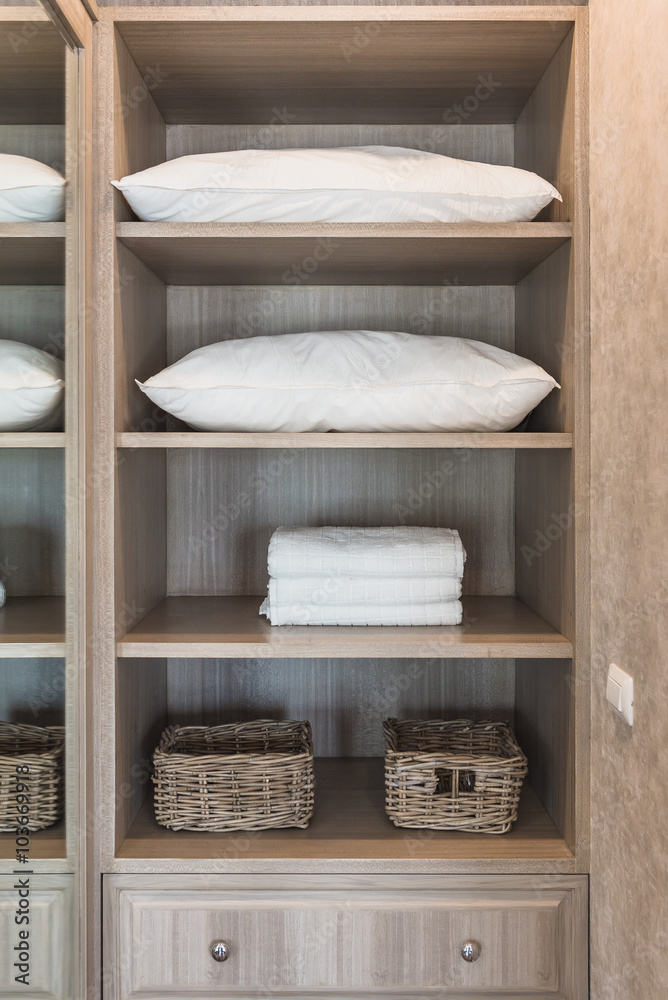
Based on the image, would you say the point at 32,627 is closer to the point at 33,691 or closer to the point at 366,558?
the point at 33,691

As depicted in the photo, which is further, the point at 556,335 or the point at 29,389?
the point at 556,335

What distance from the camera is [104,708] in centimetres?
135

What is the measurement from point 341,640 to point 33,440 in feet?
2.01

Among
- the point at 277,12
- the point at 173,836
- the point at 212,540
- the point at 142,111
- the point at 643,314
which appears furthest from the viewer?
the point at 212,540

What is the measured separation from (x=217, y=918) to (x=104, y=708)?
1.34 feet

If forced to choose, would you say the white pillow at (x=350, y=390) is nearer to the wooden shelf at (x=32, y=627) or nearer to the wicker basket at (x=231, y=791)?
the wooden shelf at (x=32, y=627)

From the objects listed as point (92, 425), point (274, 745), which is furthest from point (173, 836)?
point (92, 425)

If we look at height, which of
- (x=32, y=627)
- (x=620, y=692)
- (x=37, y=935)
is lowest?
(x=37, y=935)

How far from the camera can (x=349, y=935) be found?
1.36 metres

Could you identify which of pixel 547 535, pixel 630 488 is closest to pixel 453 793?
pixel 547 535

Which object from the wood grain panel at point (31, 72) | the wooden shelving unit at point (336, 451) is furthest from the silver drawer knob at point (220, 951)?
the wood grain panel at point (31, 72)

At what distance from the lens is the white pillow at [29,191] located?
989 millimetres

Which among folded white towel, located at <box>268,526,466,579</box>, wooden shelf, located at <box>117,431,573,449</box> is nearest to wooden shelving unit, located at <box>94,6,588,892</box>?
wooden shelf, located at <box>117,431,573,449</box>

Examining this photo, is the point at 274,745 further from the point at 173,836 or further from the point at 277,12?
the point at 277,12
